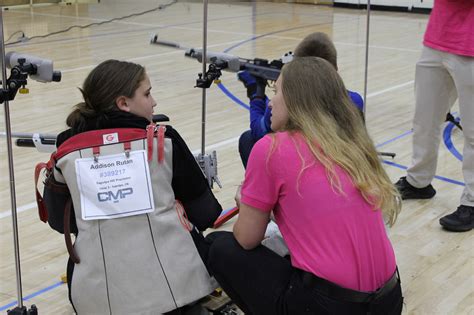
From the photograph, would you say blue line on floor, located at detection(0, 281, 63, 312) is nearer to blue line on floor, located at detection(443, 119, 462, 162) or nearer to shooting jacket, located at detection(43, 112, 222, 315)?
shooting jacket, located at detection(43, 112, 222, 315)

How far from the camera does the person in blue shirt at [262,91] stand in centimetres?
289

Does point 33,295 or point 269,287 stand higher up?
point 269,287

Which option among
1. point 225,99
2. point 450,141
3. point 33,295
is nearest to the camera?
point 33,295

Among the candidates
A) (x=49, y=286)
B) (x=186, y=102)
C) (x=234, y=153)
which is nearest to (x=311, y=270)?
(x=49, y=286)

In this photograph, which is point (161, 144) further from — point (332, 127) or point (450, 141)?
point (450, 141)

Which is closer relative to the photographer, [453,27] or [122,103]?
[122,103]

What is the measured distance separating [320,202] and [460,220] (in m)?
1.66

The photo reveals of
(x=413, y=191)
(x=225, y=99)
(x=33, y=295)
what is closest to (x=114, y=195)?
(x=33, y=295)

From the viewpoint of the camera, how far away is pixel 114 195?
6.82 ft

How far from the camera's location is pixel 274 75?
318cm

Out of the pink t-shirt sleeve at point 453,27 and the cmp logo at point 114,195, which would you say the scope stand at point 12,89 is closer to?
the cmp logo at point 114,195

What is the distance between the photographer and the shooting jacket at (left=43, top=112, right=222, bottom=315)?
82.2 inches

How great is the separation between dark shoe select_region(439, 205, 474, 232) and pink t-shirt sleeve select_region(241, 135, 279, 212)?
63.4 inches

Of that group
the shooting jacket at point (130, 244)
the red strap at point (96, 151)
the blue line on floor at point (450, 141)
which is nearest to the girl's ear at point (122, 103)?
the shooting jacket at point (130, 244)
